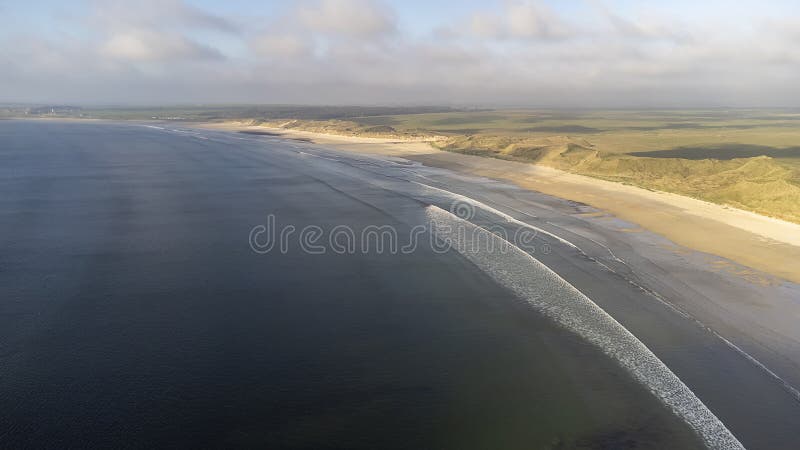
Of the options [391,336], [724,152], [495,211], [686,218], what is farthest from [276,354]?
[724,152]

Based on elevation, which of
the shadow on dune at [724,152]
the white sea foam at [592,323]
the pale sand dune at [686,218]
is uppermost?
Answer: the shadow on dune at [724,152]

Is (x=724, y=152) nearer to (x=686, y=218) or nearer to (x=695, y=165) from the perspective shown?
(x=695, y=165)

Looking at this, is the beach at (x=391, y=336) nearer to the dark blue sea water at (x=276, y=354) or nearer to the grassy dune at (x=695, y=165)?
the dark blue sea water at (x=276, y=354)

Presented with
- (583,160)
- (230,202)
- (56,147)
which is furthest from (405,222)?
(56,147)

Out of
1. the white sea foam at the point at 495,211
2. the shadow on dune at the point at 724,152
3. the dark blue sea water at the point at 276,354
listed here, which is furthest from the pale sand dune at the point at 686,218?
the shadow on dune at the point at 724,152

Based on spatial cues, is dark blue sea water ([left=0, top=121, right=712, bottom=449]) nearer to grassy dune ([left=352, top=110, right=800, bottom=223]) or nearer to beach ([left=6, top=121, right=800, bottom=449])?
beach ([left=6, top=121, right=800, bottom=449])
